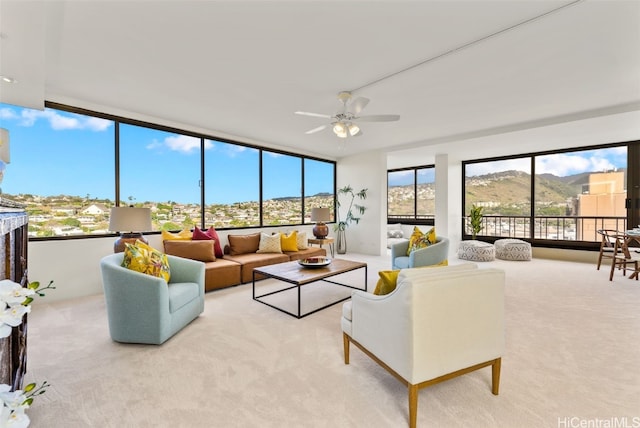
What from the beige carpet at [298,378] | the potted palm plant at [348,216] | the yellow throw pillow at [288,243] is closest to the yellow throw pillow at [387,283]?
the beige carpet at [298,378]

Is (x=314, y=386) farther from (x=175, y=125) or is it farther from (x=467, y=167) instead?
(x=467, y=167)

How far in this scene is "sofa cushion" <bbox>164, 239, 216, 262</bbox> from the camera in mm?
4117

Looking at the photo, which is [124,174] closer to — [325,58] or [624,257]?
[325,58]

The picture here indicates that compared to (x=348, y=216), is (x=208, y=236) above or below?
below

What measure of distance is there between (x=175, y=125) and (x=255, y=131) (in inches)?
51.5

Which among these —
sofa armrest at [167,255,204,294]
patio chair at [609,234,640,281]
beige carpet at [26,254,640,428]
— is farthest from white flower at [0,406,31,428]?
patio chair at [609,234,640,281]

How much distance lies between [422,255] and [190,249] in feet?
10.6

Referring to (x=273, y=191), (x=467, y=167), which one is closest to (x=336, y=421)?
(x=273, y=191)

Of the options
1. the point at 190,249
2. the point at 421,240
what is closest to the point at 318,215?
the point at 421,240

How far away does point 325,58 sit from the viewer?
2.80m

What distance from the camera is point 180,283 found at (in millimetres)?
3057

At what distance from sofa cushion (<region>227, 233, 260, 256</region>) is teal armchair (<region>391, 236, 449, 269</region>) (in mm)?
2401

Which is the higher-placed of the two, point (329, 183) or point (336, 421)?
point (329, 183)

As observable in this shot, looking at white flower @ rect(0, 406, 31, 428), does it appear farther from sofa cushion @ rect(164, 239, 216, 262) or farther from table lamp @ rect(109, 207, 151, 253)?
sofa cushion @ rect(164, 239, 216, 262)
